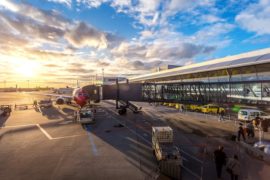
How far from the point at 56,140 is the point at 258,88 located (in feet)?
86.0

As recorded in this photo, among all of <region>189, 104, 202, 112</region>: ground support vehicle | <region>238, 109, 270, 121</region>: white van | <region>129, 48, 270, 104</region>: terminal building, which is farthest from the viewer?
<region>189, 104, 202, 112</region>: ground support vehicle

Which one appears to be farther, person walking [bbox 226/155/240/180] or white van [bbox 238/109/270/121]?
white van [bbox 238/109/270/121]

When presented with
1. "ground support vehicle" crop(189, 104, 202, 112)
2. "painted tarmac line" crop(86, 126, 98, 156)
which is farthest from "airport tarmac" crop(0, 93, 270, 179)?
"ground support vehicle" crop(189, 104, 202, 112)

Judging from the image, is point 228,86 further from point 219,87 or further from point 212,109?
point 212,109

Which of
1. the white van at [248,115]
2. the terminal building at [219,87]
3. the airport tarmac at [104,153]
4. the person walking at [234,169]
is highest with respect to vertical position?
the terminal building at [219,87]

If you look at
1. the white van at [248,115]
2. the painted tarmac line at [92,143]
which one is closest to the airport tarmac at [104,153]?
the painted tarmac line at [92,143]

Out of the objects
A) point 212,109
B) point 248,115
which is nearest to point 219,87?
point 248,115

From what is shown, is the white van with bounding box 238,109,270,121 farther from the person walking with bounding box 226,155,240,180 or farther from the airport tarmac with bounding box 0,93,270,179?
the person walking with bounding box 226,155,240,180

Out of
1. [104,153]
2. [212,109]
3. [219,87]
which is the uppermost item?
[219,87]

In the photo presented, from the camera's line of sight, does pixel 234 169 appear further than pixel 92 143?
No

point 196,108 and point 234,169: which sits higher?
point 196,108

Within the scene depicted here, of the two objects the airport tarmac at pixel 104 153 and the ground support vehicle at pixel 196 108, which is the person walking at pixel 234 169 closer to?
the airport tarmac at pixel 104 153

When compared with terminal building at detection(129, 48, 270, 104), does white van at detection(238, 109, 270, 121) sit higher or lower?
lower

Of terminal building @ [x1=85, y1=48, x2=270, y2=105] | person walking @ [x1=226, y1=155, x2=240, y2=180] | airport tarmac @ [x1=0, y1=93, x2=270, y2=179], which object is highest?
terminal building @ [x1=85, y1=48, x2=270, y2=105]
